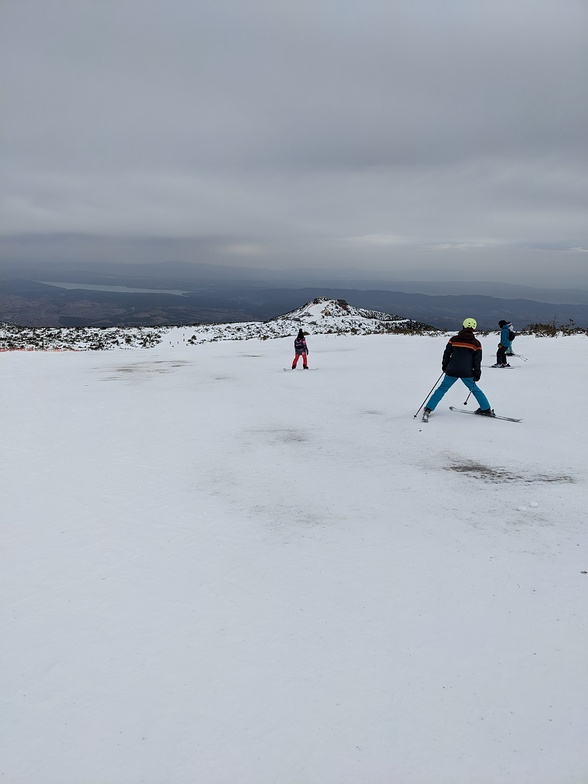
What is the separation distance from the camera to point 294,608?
4.35 metres

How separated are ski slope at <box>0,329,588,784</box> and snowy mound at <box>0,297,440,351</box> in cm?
2923

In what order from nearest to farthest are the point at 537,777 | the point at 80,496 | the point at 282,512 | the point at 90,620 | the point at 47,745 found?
the point at 537,777 < the point at 47,745 < the point at 90,620 < the point at 282,512 < the point at 80,496

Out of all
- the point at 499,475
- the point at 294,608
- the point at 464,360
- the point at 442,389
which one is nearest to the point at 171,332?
the point at 442,389

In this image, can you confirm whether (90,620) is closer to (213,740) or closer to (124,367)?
(213,740)

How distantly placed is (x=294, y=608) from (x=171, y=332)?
53087mm

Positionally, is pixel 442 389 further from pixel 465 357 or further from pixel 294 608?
pixel 294 608

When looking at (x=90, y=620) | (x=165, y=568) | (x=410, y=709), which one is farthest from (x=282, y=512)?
(x=410, y=709)

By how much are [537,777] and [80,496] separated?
20.0 feet

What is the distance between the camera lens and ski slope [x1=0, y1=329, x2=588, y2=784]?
3.07 meters

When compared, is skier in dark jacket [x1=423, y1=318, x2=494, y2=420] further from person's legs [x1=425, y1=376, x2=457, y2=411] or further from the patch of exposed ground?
the patch of exposed ground

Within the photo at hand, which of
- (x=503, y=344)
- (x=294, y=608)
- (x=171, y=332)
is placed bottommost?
(x=294, y=608)

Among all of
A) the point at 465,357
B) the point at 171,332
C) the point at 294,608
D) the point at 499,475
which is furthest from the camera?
the point at 171,332

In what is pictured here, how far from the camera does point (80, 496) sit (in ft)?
22.3

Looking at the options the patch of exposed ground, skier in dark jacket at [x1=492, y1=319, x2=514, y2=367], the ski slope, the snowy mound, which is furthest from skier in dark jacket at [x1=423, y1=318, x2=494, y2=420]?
the snowy mound
